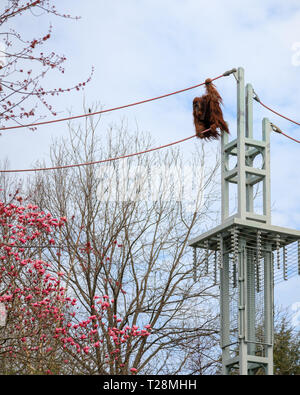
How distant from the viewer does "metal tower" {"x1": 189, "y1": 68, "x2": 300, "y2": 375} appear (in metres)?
8.02

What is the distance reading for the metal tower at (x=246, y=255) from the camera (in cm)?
802

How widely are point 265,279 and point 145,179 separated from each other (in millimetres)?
6195

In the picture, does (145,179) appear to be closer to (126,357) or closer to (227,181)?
(126,357)

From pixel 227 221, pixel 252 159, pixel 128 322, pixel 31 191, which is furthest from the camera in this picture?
pixel 31 191

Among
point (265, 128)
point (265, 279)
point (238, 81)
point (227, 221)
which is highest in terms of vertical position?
point (238, 81)

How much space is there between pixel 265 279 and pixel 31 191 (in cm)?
754

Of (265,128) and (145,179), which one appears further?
(145,179)

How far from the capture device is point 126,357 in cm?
1224

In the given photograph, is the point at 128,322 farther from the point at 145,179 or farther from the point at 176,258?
the point at 145,179

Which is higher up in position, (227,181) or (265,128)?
(265,128)

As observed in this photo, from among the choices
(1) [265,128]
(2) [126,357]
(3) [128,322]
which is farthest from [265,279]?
(3) [128,322]

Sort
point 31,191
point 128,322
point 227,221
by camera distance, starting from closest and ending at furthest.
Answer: point 227,221, point 128,322, point 31,191

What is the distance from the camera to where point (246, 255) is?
8250 mm

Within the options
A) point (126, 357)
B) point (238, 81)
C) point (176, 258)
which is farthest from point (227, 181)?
point (176, 258)
